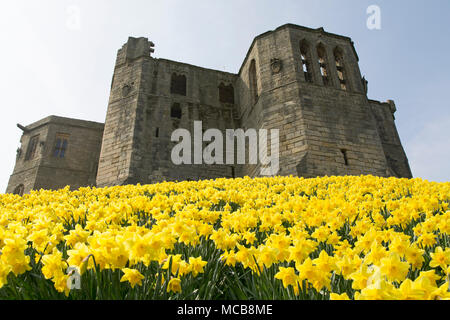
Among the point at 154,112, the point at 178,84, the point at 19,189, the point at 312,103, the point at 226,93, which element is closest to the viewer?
the point at 312,103

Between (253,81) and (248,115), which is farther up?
(253,81)

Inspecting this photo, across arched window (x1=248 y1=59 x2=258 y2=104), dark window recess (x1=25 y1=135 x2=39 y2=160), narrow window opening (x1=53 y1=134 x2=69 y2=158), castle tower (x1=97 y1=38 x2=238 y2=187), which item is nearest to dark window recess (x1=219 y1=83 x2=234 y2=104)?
castle tower (x1=97 y1=38 x2=238 y2=187)

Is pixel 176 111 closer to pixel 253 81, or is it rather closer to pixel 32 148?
pixel 253 81

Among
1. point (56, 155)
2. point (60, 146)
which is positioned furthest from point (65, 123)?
point (56, 155)

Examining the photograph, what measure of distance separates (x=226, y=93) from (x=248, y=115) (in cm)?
363

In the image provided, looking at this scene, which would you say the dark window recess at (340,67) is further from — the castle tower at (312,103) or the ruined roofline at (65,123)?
the ruined roofline at (65,123)

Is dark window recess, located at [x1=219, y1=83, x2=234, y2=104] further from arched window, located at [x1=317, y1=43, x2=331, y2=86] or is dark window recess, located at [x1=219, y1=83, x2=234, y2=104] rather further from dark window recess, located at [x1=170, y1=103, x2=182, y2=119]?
arched window, located at [x1=317, y1=43, x2=331, y2=86]

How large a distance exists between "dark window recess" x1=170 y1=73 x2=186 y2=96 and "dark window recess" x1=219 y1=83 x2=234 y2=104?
2637mm

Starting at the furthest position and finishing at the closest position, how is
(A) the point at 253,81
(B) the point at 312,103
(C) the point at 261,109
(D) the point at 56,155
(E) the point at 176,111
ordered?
(D) the point at 56,155, (E) the point at 176,111, (A) the point at 253,81, (C) the point at 261,109, (B) the point at 312,103

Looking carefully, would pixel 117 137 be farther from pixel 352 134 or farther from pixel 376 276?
pixel 376 276

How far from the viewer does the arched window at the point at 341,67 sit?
656 inches

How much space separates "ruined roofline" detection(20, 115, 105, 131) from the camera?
22.9 metres

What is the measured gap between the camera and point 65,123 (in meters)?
23.0
